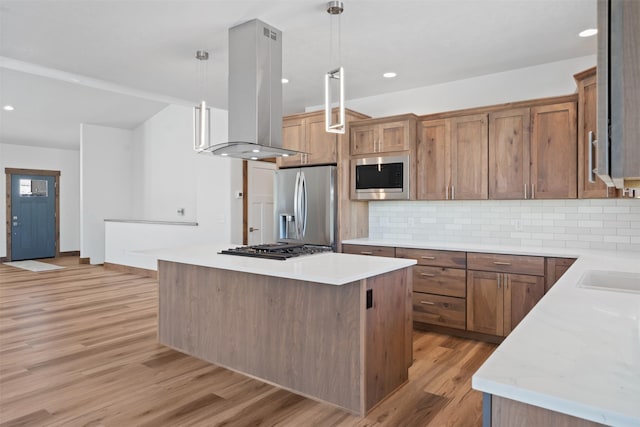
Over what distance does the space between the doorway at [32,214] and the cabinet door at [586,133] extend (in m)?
10.2

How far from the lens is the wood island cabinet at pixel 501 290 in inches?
135

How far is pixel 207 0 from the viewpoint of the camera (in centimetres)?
280

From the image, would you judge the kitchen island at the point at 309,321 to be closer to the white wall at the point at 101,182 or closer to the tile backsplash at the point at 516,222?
the tile backsplash at the point at 516,222

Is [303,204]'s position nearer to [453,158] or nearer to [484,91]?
[453,158]

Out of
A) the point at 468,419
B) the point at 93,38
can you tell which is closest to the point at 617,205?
the point at 468,419

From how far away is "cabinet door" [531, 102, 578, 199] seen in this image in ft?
11.5

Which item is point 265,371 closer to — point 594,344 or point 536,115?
point 594,344

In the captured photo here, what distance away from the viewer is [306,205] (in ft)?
15.0

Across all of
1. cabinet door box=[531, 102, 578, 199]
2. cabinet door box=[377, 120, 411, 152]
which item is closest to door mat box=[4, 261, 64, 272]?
cabinet door box=[377, 120, 411, 152]

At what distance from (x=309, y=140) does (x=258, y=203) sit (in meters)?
2.11

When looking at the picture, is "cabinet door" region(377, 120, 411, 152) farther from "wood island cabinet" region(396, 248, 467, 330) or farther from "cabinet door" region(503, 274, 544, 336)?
"cabinet door" region(503, 274, 544, 336)

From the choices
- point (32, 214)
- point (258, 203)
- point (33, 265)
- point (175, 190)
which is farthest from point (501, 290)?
point (32, 214)

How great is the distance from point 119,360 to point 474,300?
3.02 meters

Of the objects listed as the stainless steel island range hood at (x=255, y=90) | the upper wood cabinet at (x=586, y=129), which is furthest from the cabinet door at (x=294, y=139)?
the upper wood cabinet at (x=586, y=129)
